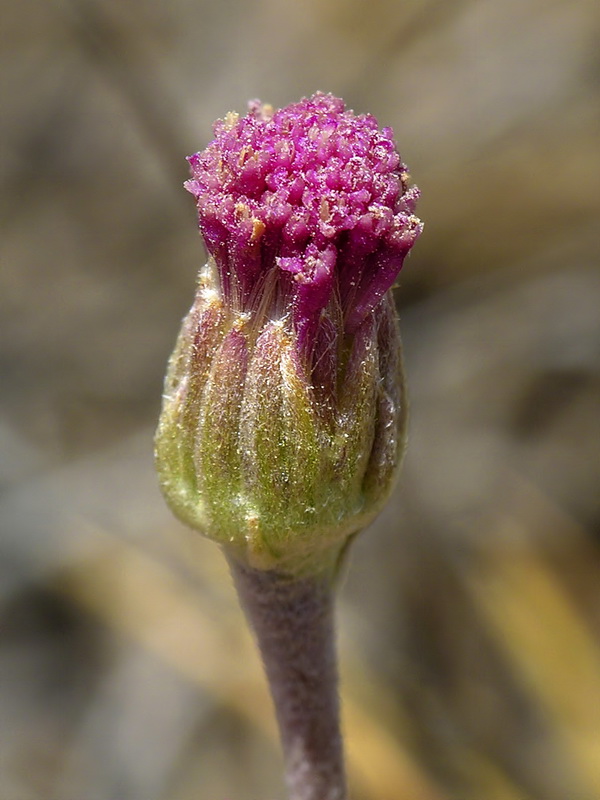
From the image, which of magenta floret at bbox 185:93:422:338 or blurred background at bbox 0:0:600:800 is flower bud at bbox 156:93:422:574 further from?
blurred background at bbox 0:0:600:800

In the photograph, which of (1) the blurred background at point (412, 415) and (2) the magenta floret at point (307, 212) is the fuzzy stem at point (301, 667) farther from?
(1) the blurred background at point (412, 415)

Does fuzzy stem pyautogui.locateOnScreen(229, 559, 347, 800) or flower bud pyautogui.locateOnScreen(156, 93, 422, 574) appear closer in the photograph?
flower bud pyautogui.locateOnScreen(156, 93, 422, 574)

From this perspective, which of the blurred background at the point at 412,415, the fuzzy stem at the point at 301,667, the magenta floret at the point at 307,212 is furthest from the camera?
the blurred background at the point at 412,415

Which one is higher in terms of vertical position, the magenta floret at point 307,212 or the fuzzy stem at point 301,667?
the magenta floret at point 307,212

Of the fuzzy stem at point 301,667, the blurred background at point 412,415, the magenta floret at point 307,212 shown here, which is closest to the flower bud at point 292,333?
the magenta floret at point 307,212

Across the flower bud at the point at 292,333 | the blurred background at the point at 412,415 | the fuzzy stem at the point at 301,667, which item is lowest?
the fuzzy stem at the point at 301,667

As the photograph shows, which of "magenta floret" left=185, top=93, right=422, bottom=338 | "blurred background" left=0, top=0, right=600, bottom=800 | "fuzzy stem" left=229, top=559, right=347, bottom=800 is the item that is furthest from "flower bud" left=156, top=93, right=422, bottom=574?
"blurred background" left=0, top=0, right=600, bottom=800
